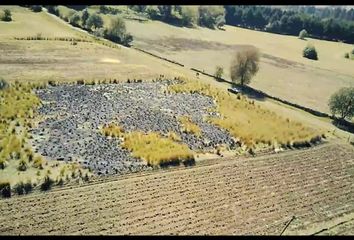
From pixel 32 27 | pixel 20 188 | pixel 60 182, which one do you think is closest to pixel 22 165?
pixel 20 188

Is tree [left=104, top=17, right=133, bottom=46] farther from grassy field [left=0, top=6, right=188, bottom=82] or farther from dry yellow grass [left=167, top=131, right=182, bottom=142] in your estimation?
dry yellow grass [left=167, top=131, right=182, bottom=142]

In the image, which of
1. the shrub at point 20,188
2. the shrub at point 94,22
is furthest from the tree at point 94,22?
the shrub at point 20,188

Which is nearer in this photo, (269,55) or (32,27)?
Result: (32,27)

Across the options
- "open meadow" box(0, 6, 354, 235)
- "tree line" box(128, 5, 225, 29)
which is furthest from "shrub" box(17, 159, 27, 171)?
"tree line" box(128, 5, 225, 29)

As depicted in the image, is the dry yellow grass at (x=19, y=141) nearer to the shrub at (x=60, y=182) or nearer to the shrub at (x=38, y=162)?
the shrub at (x=38, y=162)

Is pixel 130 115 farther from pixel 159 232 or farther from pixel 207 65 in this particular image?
pixel 207 65

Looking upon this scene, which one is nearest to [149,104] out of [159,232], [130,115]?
[130,115]

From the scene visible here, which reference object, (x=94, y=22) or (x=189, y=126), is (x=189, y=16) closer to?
(x=94, y=22)
